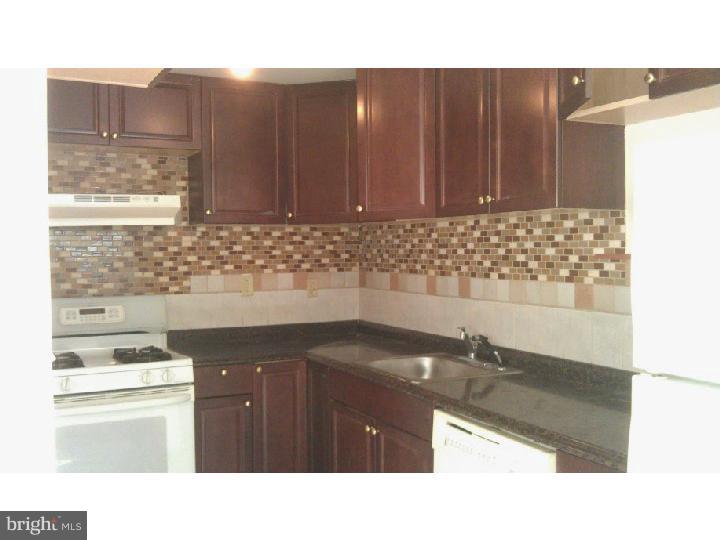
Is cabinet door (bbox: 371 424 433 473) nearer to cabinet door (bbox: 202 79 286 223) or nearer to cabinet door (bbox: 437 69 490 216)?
cabinet door (bbox: 437 69 490 216)

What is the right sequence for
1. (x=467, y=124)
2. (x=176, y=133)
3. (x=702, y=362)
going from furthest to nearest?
(x=176, y=133), (x=467, y=124), (x=702, y=362)

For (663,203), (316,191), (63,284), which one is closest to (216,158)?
(316,191)

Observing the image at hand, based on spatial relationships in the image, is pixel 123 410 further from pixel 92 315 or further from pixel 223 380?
pixel 92 315

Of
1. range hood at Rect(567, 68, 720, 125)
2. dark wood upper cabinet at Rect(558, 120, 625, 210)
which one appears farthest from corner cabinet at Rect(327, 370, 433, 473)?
range hood at Rect(567, 68, 720, 125)

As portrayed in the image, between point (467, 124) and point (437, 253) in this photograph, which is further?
point (437, 253)

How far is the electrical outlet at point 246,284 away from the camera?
3953mm

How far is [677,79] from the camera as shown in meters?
1.55

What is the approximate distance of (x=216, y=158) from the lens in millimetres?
3615

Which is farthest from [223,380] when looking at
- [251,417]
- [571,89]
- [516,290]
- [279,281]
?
[571,89]

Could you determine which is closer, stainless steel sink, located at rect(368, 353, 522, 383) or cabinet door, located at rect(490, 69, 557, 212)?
cabinet door, located at rect(490, 69, 557, 212)

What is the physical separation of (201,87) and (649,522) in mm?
2935

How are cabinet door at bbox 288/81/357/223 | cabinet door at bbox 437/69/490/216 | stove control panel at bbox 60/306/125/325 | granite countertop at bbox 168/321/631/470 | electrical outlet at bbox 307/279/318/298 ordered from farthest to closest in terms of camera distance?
1. electrical outlet at bbox 307/279/318/298
2. cabinet door at bbox 288/81/357/223
3. stove control panel at bbox 60/306/125/325
4. cabinet door at bbox 437/69/490/216
5. granite countertop at bbox 168/321/631/470

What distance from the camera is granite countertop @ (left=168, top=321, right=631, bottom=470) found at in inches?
76.1

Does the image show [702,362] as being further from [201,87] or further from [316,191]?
[201,87]
